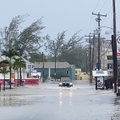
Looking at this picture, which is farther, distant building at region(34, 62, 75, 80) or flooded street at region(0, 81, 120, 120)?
distant building at region(34, 62, 75, 80)

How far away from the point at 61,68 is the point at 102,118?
6123 inches

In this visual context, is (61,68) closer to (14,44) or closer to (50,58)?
(50,58)

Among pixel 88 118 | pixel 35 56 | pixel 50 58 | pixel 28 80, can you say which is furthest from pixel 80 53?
pixel 88 118

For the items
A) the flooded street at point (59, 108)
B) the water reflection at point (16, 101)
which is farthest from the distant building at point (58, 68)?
the flooded street at point (59, 108)

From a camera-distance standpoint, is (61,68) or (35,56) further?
(61,68)

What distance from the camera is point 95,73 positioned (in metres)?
65.4

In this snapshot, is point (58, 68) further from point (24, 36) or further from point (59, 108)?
point (59, 108)

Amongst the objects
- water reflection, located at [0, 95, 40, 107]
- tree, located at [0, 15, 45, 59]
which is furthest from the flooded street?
tree, located at [0, 15, 45, 59]

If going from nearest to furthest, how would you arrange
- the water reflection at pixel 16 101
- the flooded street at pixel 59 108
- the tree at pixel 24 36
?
1. the flooded street at pixel 59 108
2. the water reflection at pixel 16 101
3. the tree at pixel 24 36

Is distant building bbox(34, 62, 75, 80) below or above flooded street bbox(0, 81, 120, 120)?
above

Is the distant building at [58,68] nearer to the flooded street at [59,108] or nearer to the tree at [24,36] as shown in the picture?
the tree at [24,36]

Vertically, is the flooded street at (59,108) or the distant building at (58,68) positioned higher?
the distant building at (58,68)

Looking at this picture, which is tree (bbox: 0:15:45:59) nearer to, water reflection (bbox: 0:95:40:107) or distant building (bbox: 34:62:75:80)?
distant building (bbox: 34:62:75:80)

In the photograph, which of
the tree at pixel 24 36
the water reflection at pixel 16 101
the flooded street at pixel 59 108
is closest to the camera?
the flooded street at pixel 59 108
